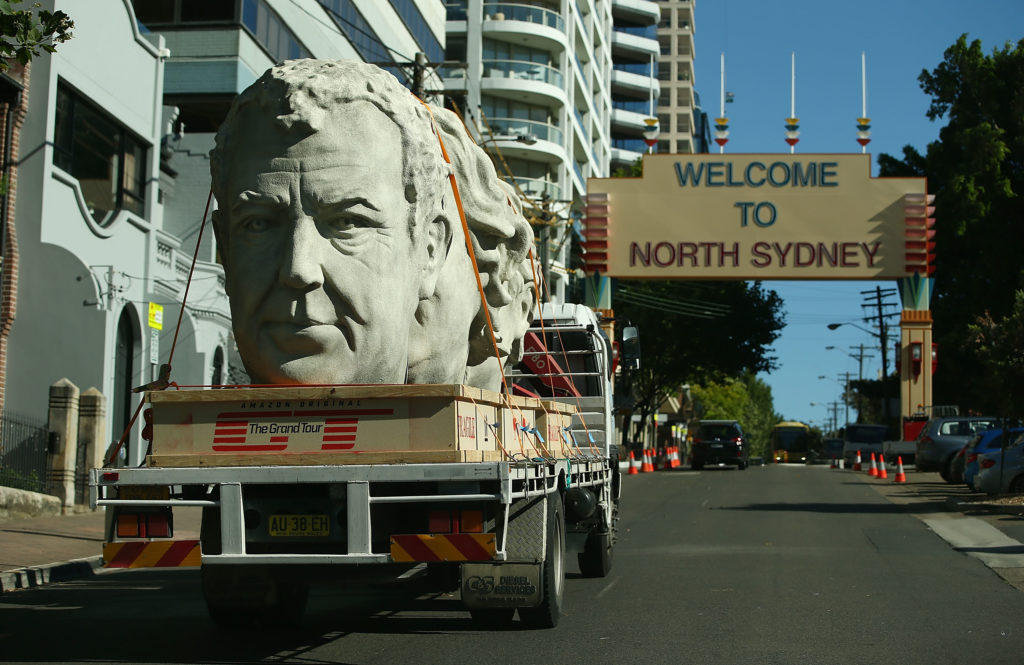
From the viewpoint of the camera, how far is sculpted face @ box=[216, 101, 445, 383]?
26.0ft

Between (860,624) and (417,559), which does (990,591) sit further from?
(417,559)

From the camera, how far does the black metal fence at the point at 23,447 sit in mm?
19406

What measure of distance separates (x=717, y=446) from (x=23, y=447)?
3212 cm

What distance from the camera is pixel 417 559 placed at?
699cm

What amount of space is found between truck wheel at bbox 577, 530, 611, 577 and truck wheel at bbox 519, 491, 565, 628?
3.03 meters

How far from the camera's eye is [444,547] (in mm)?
7074

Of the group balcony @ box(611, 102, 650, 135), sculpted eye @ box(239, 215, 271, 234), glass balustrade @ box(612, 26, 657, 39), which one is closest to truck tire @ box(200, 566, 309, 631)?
sculpted eye @ box(239, 215, 271, 234)

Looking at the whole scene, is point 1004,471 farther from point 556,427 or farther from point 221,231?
point 221,231

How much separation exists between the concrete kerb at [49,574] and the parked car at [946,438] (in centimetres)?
2283

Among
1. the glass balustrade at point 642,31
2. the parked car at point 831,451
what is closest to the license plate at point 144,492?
the parked car at point 831,451

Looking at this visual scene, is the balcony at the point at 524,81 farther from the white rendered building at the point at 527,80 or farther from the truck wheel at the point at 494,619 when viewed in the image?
the truck wheel at the point at 494,619

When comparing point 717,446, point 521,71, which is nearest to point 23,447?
point 717,446

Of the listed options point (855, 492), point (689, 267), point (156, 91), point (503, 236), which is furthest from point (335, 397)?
point (689, 267)

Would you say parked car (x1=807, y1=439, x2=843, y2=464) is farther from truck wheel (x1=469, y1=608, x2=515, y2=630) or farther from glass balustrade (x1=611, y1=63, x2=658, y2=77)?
truck wheel (x1=469, y1=608, x2=515, y2=630)
